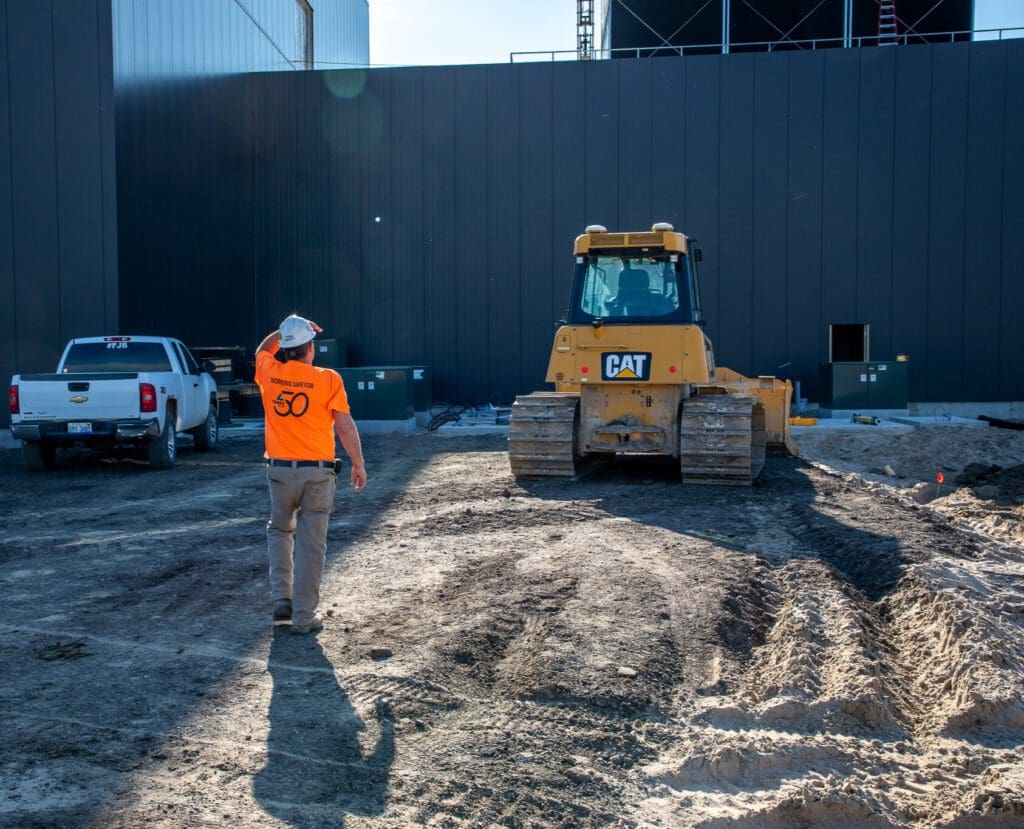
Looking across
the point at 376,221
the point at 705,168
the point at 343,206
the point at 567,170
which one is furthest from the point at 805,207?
the point at 343,206

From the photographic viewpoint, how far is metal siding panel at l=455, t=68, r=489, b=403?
26453mm

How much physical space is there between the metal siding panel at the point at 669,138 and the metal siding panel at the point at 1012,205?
793 cm

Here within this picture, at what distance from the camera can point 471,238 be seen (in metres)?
26.6

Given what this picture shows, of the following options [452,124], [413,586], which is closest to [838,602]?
[413,586]

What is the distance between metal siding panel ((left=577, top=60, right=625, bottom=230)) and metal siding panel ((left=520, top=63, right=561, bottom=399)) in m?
0.59

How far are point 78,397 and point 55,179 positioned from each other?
6995 millimetres

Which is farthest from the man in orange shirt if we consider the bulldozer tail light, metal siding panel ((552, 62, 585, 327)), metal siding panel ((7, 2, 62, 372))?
metal siding panel ((552, 62, 585, 327))

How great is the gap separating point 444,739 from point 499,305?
22.1m

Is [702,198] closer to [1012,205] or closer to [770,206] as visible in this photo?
[770,206]

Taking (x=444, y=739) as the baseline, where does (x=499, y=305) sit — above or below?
above

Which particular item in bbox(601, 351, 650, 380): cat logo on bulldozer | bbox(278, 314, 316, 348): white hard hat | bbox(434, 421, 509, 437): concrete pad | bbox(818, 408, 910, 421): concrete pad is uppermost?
bbox(278, 314, 316, 348): white hard hat

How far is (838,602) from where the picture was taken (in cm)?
724

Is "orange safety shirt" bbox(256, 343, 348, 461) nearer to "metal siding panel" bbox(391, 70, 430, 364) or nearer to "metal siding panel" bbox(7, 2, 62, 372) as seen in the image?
"metal siding panel" bbox(7, 2, 62, 372)

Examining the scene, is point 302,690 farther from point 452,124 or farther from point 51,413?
point 452,124
